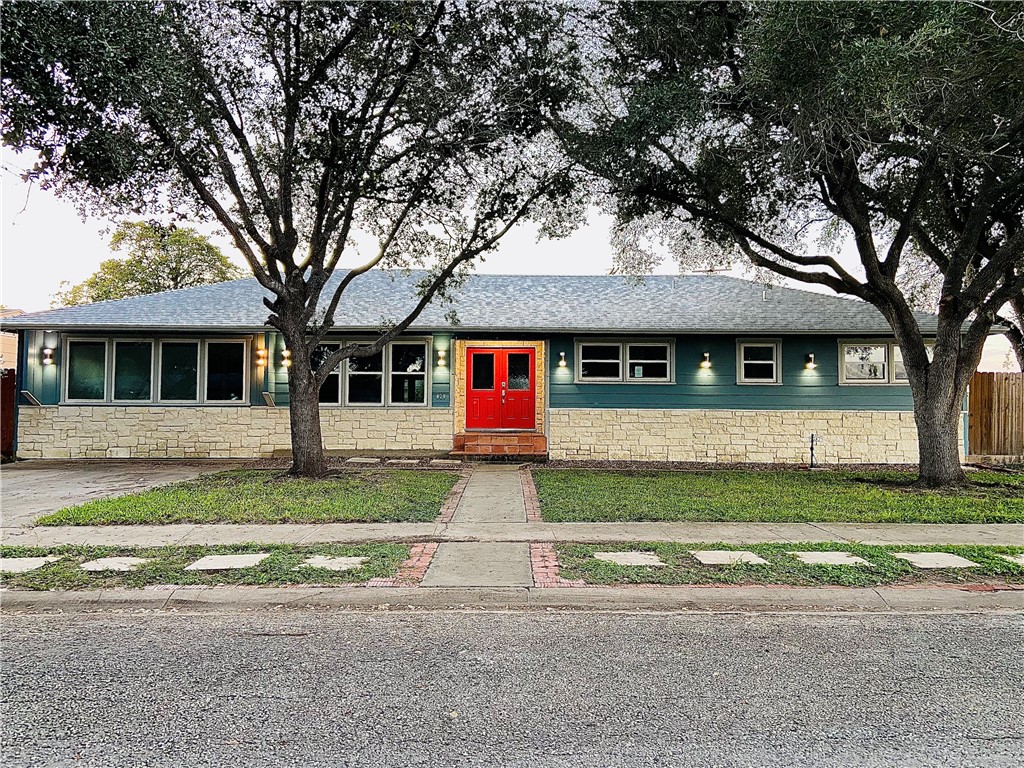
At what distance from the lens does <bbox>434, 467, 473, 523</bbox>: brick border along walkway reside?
24.8ft

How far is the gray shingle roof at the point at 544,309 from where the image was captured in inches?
526

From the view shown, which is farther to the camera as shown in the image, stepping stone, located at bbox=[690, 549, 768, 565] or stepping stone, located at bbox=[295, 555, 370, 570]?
stepping stone, located at bbox=[690, 549, 768, 565]

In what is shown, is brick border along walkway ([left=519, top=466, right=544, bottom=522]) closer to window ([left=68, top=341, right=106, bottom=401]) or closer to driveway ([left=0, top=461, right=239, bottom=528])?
driveway ([left=0, top=461, right=239, bottom=528])

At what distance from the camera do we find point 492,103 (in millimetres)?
9914

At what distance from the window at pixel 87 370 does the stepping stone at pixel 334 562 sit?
1134 cm

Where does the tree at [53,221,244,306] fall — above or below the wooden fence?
above

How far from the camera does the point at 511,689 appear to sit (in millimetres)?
3244

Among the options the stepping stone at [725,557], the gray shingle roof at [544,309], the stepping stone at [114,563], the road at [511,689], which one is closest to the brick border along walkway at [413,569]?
the road at [511,689]

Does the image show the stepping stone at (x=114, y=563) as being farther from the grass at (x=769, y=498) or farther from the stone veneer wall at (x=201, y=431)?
the stone veneer wall at (x=201, y=431)

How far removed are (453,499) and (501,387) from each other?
6.47m

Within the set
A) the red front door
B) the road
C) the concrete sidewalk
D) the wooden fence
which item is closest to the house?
the red front door

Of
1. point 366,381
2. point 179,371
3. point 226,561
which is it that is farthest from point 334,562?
point 179,371

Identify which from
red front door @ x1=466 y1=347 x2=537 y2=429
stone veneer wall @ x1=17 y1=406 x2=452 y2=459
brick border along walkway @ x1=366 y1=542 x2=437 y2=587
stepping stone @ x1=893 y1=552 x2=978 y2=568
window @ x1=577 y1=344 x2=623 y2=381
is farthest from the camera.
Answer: red front door @ x1=466 y1=347 x2=537 y2=429

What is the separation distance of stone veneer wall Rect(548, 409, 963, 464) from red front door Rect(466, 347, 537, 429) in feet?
4.90
